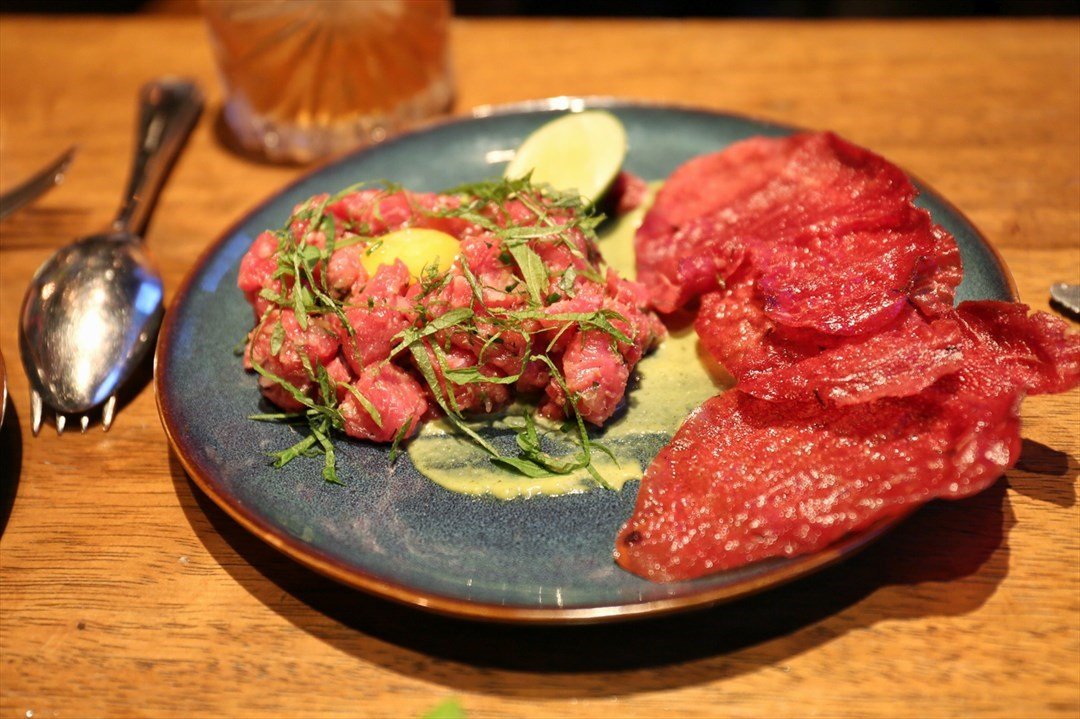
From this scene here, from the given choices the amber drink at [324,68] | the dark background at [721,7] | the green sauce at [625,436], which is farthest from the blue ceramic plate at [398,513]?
the dark background at [721,7]

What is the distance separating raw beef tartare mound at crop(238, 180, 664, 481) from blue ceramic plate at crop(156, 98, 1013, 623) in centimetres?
12

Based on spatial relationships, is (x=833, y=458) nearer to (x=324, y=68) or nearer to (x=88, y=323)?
(x=88, y=323)

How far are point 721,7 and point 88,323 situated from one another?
394 cm

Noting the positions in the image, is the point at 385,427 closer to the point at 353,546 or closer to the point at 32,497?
the point at 353,546

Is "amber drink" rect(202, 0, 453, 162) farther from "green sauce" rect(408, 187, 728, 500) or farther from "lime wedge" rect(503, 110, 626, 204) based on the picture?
"green sauce" rect(408, 187, 728, 500)

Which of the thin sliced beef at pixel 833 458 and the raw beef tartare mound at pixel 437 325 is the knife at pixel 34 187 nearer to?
the raw beef tartare mound at pixel 437 325

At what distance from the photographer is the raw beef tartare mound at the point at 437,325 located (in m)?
Answer: 1.92

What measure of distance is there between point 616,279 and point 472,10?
357 cm

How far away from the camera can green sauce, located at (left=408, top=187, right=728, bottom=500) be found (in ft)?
5.95

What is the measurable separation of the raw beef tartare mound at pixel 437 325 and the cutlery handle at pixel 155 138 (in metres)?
1.08

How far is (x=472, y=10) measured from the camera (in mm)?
5051

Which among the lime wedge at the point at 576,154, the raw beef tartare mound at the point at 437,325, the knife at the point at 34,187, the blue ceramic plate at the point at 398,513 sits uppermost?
the lime wedge at the point at 576,154

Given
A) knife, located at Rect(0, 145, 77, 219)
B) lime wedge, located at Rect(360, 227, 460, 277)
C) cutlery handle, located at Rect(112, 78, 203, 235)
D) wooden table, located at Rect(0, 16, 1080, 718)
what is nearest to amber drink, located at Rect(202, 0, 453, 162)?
cutlery handle, located at Rect(112, 78, 203, 235)

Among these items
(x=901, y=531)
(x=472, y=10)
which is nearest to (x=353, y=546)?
(x=901, y=531)
